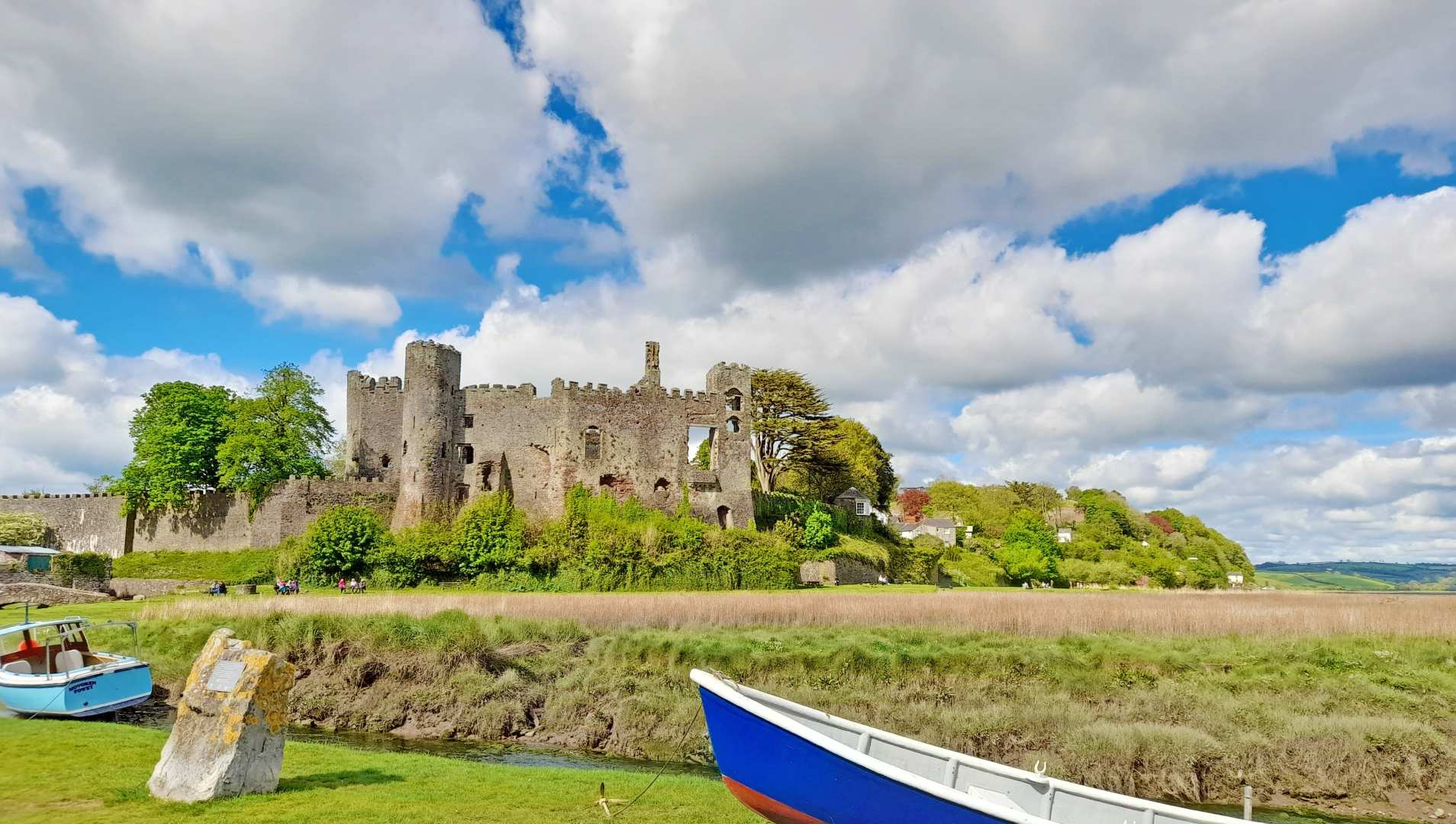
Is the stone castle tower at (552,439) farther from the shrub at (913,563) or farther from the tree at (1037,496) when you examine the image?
the tree at (1037,496)

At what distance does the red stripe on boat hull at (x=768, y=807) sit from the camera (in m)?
8.27

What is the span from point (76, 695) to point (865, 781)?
46.5 ft

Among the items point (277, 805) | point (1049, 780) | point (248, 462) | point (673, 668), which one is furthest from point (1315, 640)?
point (248, 462)

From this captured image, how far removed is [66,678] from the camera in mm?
14344

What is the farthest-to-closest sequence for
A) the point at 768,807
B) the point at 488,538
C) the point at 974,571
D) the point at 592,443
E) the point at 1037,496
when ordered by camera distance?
the point at 1037,496
the point at 974,571
the point at 592,443
the point at 488,538
the point at 768,807

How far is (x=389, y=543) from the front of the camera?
38531 millimetres

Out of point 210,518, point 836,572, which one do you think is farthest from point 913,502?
point 210,518

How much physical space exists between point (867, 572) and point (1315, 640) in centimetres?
2654

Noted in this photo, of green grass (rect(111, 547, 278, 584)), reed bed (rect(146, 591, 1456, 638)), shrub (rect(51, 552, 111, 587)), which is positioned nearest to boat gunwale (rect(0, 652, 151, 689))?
reed bed (rect(146, 591, 1456, 638))

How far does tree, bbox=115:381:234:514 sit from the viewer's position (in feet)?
149

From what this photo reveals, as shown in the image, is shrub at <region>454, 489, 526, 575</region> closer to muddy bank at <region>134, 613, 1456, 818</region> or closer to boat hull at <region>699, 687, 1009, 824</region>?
muddy bank at <region>134, 613, 1456, 818</region>

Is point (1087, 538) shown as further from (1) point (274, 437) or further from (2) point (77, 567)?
(2) point (77, 567)

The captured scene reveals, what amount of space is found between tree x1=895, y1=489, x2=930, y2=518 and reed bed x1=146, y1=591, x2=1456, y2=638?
77759 mm

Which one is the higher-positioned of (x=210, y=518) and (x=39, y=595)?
(x=210, y=518)
